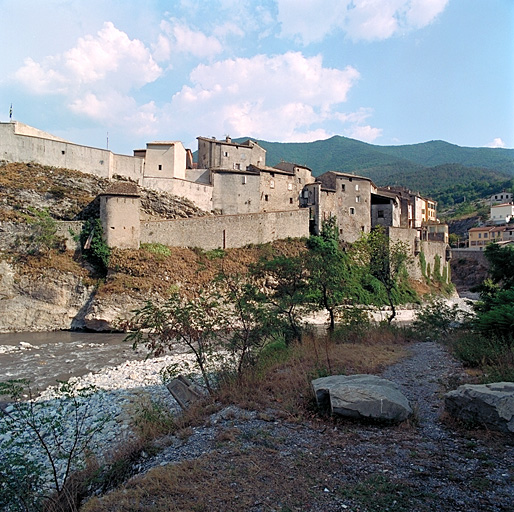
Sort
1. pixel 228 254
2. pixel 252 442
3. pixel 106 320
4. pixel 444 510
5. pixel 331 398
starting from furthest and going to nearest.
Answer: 1. pixel 228 254
2. pixel 106 320
3. pixel 331 398
4. pixel 252 442
5. pixel 444 510

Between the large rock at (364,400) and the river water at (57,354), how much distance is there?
34.5 ft

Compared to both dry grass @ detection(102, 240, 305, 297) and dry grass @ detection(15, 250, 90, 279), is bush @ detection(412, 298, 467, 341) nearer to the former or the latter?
dry grass @ detection(102, 240, 305, 297)

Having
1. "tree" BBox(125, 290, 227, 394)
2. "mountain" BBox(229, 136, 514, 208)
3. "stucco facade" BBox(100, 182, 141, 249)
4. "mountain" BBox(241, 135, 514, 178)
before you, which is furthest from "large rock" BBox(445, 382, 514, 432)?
"mountain" BBox(241, 135, 514, 178)

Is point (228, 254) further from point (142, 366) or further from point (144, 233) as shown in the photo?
point (142, 366)

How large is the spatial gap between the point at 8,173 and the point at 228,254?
1722cm

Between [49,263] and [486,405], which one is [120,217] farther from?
[486,405]

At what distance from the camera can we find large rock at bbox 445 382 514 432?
491 cm

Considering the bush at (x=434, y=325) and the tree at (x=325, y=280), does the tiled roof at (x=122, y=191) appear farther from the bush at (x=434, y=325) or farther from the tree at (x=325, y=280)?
the bush at (x=434, y=325)

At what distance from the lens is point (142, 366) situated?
14.8 metres

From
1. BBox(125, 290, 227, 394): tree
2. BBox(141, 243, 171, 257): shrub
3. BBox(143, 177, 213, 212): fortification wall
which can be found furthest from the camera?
BBox(143, 177, 213, 212): fortification wall

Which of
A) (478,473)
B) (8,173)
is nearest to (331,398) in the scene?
(478,473)

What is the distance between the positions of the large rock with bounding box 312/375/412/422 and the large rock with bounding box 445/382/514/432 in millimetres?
672

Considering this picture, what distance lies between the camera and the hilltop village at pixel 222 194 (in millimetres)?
27703

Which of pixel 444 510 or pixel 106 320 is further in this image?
pixel 106 320
